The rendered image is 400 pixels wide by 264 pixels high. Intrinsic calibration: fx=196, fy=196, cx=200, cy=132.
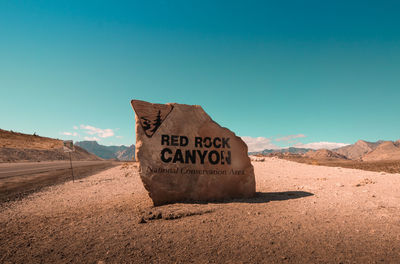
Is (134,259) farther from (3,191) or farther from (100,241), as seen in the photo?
(3,191)

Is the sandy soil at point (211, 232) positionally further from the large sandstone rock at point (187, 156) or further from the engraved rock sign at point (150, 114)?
the engraved rock sign at point (150, 114)

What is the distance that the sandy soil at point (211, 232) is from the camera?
2932 mm

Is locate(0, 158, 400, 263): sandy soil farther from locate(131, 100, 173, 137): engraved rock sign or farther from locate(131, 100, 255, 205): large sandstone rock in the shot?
locate(131, 100, 173, 137): engraved rock sign

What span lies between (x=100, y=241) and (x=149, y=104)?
148 inches

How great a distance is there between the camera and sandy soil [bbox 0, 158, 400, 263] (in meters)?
2.93

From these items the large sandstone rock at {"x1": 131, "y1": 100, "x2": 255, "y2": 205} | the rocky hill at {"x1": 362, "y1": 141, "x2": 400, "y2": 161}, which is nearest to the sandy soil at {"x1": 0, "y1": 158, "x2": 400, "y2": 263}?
the large sandstone rock at {"x1": 131, "y1": 100, "x2": 255, "y2": 205}

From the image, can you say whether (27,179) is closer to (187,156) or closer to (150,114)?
(150,114)

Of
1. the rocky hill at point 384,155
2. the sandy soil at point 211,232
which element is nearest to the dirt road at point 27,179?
the sandy soil at point 211,232

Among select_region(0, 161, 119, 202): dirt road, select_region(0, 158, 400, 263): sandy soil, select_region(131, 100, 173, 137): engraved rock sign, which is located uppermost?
select_region(131, 100, 173, 137): engraved rock sign

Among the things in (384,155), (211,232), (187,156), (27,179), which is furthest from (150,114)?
(384,155)

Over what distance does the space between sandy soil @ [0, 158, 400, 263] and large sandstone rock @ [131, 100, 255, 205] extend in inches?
19.3

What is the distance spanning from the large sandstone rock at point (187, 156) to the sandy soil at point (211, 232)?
0.49m

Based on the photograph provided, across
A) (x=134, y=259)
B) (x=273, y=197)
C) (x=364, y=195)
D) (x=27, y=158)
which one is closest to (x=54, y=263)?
(x=134, y=259)

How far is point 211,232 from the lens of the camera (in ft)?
12.1
